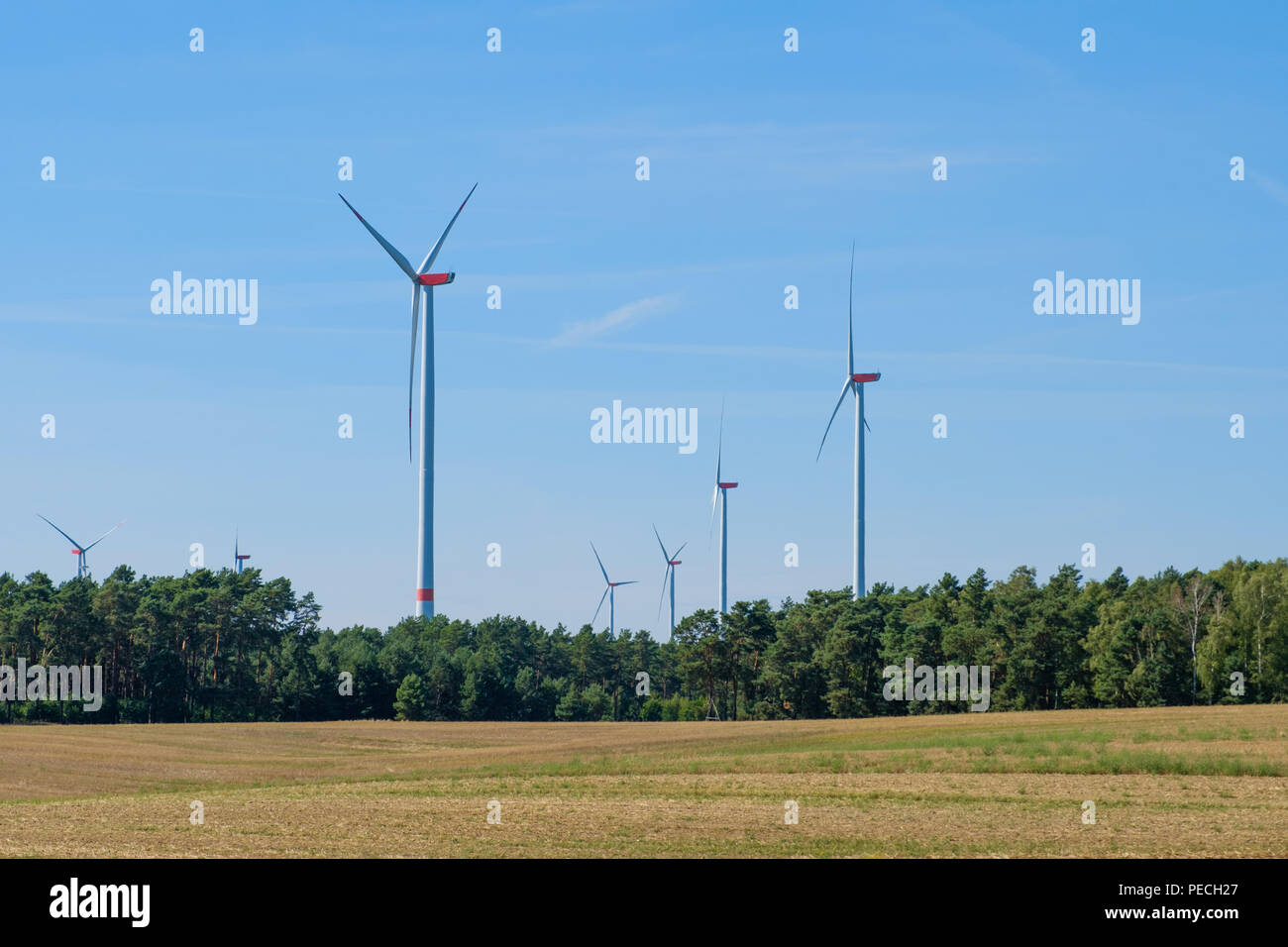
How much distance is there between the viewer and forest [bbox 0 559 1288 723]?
144125 mm

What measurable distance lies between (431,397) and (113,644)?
48174 millimetres

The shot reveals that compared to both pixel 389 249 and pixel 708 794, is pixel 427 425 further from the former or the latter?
pixel 708 794

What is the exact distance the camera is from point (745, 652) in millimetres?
169000

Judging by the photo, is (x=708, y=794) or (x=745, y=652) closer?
(x=708, y=794)

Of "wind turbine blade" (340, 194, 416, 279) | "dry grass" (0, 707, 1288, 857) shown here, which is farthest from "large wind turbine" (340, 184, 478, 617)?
"dry grass" (0, 707, 1288, 857)

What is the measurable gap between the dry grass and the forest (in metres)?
49.6

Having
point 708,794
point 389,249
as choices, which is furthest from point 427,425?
point 708,794

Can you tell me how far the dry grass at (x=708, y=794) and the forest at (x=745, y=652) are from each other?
49570 millimetres

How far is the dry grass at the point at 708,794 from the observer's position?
31609mm

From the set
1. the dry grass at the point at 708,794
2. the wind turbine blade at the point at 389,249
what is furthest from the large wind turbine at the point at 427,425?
the dry grass at the point at 708,794

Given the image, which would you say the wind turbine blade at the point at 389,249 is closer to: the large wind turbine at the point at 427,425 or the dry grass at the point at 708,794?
the large wind turbine at the point at 427,425

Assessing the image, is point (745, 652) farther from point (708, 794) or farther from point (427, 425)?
point (708, 794)

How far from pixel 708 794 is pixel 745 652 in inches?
4864

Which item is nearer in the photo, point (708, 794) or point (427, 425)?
point (708, 794)
